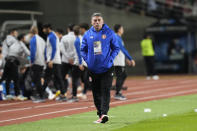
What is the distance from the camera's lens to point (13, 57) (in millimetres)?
17109

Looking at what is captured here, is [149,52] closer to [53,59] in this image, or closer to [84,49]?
[53,59]

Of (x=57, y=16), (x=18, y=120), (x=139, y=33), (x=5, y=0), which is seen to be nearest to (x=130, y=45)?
(x=139, y=33)

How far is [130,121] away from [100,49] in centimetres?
148

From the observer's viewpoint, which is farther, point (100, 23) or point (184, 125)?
point (100, 23)

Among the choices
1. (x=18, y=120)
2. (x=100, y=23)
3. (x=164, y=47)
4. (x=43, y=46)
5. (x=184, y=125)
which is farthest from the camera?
(x=164, y=47)

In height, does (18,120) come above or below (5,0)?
below

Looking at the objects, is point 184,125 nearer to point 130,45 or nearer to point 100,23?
point 100,23

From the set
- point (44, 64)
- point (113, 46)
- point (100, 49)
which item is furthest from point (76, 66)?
point (100, 49)

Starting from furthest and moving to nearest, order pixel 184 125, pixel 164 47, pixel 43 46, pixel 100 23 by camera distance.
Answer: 1. pixel 164 47
2. pixel 43 46
3. pixel 100 23
4. pixel 184 125

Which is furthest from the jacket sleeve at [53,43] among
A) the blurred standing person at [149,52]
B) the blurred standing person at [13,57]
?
the blurred standing person at [149,52]

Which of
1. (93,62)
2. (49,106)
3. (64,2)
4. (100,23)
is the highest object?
(64,2)

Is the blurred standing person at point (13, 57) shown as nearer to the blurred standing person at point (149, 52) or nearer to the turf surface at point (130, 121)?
the turf surface at point (130, 121)

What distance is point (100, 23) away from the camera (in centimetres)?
1080

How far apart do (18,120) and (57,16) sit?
18.3 m
